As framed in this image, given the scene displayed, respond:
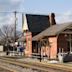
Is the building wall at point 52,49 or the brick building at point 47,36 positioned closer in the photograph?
the brick building at point 47,36

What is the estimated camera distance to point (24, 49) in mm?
60875

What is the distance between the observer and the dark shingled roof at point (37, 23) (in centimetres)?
5650

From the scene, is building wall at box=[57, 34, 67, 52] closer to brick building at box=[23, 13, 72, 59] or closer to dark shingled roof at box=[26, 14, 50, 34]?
brick building at box=[23, 13, 72, 59]

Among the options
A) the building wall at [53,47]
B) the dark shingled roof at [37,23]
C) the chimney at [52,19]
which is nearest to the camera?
the building wall at [53,47]

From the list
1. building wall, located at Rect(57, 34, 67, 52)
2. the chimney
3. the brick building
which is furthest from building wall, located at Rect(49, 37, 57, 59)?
the chimney

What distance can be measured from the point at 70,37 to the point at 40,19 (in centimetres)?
1427

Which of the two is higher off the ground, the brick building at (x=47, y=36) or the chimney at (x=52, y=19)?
the chimney at (x=52, y=19)

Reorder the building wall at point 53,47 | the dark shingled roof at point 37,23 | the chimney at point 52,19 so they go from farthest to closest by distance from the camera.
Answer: the chimney at point 52,19 → the dark shingled roof at point 37,23 → the building wall at point 53,47

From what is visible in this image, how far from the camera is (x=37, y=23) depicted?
57.4 m

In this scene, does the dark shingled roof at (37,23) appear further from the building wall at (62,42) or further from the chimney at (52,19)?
the building wall at (62,42)

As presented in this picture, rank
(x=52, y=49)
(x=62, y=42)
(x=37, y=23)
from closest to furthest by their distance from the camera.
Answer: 1. (x=62, y=42)
2. (x=52, y=49)
3. (x=37, y=23)

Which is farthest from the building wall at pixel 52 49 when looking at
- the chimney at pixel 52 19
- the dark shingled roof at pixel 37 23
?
the chimney at pixel 52 19

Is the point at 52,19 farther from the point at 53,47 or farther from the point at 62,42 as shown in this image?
the point at 62,42

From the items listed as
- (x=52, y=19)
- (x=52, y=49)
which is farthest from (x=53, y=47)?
(x=52, y=19)
